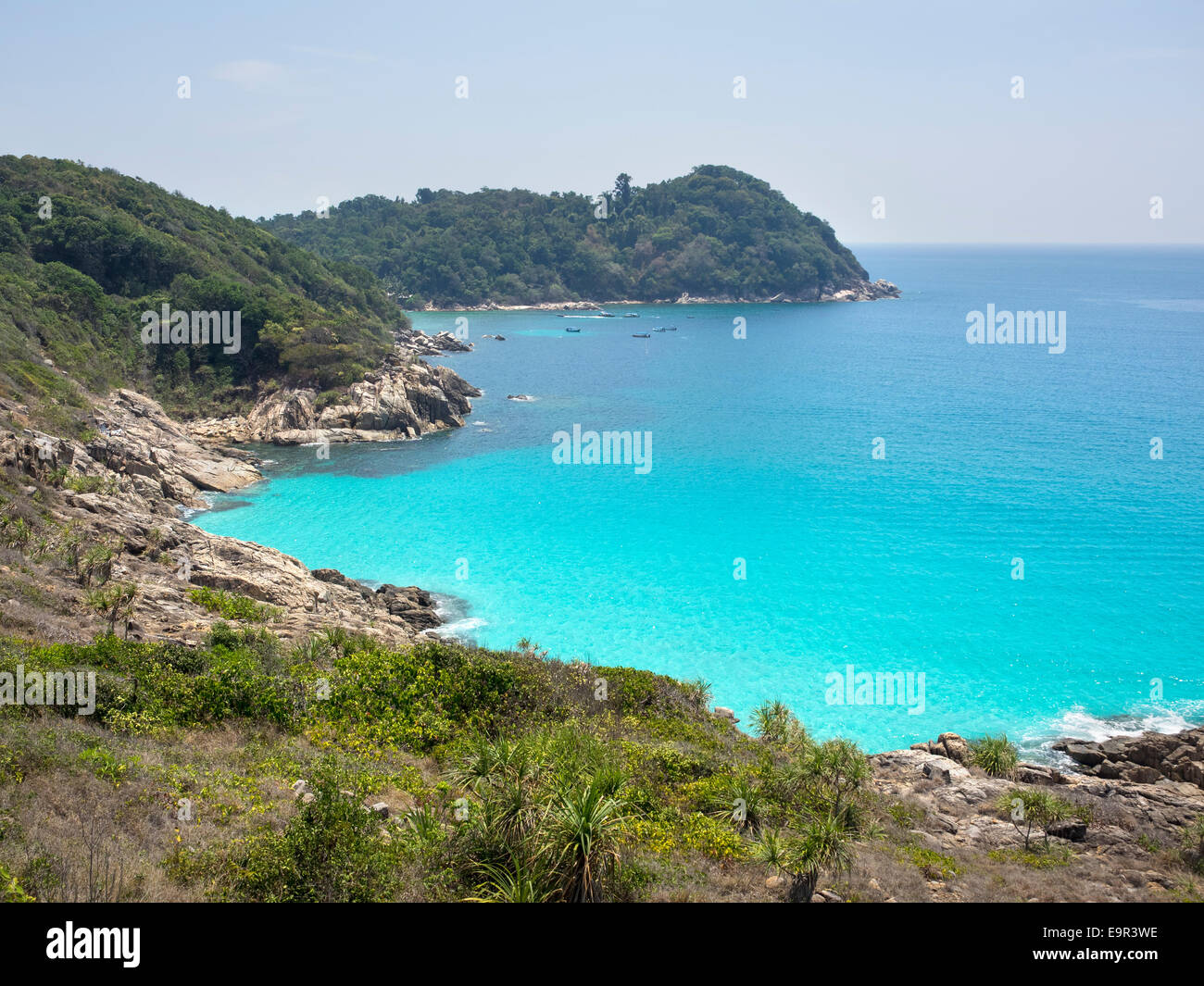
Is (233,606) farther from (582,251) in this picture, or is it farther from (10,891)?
(582,251)

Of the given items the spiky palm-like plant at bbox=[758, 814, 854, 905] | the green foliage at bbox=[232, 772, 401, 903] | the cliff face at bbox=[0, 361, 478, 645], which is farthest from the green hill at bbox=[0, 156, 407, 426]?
the spiky palm-like plant at bbox=[758, 814, 854, 905]

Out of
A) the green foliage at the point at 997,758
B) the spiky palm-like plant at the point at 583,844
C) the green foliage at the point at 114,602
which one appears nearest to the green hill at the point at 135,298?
the green foliage at the point at 114,602

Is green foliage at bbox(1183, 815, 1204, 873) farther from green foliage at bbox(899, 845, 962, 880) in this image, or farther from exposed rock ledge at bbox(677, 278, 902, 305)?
exposed rock ledge at bbox(677, 278, 902, 305)

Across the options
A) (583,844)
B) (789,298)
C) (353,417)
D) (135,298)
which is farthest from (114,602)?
(789,298)

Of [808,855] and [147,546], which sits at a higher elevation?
[147,546]
